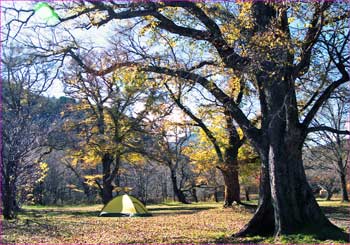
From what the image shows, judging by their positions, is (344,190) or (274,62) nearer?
(274,62)

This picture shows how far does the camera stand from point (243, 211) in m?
18.2

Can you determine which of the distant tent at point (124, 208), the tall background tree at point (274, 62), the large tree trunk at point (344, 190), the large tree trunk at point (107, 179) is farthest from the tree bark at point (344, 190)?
the tall background tree at point (274, 62)

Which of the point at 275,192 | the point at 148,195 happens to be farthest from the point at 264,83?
the point at 148,195

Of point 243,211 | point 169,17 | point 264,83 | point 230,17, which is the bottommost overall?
point 243,211

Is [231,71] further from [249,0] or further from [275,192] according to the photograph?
[275,192]

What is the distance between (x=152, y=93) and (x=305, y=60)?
17499 mm

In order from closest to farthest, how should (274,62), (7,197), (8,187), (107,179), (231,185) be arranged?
(274,62)
(8,187)
(7,197)
(231,185)
(107,179)

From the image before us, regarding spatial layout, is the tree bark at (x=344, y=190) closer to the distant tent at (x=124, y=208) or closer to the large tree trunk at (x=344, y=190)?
the large tree trunk at (x=344, y=190)

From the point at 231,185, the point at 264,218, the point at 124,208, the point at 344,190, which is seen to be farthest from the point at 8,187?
the point at 344,190

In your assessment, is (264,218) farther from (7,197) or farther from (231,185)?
(231,185)

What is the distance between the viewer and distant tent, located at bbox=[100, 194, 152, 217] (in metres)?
17.8

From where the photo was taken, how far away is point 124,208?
18.0 meters

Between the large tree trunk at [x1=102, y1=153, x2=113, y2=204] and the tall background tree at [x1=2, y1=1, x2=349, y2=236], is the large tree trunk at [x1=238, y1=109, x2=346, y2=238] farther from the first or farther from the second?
the large tree trunk at [x1=102, y1=153, x2=113, y2=204]

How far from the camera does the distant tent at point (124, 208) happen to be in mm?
17797
